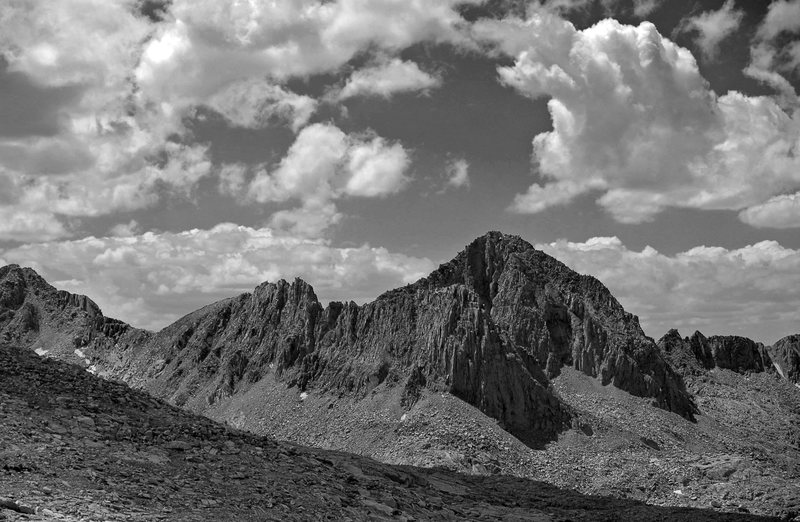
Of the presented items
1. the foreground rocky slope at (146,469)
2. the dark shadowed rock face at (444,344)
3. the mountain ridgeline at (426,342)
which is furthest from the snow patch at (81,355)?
the foreground rocky slope at (146,469)

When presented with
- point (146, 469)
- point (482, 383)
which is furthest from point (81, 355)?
point (146, 469)

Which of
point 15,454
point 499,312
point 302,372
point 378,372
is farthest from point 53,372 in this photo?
point 499,312

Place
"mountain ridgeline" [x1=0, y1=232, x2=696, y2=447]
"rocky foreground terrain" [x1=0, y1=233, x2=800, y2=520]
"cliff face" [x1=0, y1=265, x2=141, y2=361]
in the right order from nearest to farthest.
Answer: "rocky foreground terrain" [x1=0, y1=233, x2=800, y2=520] → "mountain ridgeline" [x1=0, y1=232, x2=696, y2=447] → "cliff face" [x1=0, y1=265, x2=141, y2=361]

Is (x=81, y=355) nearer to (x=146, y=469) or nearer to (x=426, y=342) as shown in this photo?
(x=426, y=342)

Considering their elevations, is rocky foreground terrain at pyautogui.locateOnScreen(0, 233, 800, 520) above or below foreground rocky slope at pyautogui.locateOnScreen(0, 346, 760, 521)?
above

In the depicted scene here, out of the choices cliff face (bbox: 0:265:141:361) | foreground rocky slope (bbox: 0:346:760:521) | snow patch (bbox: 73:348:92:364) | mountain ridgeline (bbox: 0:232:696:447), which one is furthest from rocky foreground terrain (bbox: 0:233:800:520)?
foreground rocky slope (bbox: 0:346:760:521)

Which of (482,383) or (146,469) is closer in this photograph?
(146,469)

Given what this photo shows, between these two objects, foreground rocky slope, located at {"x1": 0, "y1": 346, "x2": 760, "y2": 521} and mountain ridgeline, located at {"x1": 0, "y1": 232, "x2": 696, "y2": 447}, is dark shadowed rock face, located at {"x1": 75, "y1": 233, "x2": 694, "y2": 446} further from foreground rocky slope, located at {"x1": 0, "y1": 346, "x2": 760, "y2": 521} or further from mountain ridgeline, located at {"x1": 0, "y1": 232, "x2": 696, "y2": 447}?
foreground rocky slope, located at {"x1": 0, "y1": 346, "x2": 760, "y2": 521}
